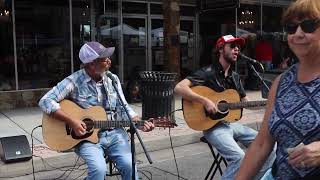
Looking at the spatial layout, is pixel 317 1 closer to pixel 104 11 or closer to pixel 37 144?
pixel 37 144

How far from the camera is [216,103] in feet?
15.0

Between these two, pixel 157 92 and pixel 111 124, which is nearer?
pixel 111 124

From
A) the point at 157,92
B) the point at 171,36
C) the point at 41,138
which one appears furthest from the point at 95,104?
the point at 171,36

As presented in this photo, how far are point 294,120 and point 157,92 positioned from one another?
17.8 ft

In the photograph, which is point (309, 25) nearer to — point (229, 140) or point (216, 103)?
point (229, 140)

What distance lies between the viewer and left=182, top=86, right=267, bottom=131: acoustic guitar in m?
4.45

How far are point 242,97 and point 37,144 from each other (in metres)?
3.39

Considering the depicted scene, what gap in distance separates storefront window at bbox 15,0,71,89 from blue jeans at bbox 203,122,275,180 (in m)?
7.37

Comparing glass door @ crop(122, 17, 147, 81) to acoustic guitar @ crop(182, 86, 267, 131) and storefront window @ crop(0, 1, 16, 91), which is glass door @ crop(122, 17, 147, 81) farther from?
acoustic guitar @ crop(182, 86, 267, 131)

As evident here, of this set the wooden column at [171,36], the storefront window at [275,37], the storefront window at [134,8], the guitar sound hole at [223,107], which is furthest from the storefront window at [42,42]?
the guitar sound hole at [223,107]

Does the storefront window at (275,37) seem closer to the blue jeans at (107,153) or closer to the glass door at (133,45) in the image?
the glass door at (133,45)

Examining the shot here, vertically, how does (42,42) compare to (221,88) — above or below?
above

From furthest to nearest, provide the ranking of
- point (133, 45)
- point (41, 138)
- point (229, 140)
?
point (133, 45) → point (41, 138) → point (229, 140)

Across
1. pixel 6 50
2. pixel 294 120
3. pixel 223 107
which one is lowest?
pixel 223 107
